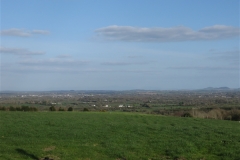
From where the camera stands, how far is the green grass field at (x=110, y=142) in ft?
62.4

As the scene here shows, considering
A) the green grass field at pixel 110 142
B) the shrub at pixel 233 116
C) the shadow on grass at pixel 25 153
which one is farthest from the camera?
the shrub at pixel 233 116

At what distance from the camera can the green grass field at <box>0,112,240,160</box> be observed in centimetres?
1903

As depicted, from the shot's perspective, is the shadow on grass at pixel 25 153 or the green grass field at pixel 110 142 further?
the green grass field at pixel 110 142

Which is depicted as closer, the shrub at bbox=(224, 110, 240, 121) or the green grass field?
the green grass field

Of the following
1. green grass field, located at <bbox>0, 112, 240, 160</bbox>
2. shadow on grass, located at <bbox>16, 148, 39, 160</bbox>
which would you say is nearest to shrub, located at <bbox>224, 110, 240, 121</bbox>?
green grass field, located at <bbox>0, 112, 240, 160</bbox>

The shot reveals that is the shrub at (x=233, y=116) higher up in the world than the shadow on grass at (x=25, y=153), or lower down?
lower down

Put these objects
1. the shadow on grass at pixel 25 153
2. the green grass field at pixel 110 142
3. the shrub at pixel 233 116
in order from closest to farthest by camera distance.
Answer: the shadow on grass at pixel 25 153
the green grass field at pixel 110 142
the shrub at pixel 233 116

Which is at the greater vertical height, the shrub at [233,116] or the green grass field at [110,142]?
the green grass field at [110,142]

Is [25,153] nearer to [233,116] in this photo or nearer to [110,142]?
[110,142]

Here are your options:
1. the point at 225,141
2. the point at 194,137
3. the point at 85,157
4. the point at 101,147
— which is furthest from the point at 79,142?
the point at 225,141

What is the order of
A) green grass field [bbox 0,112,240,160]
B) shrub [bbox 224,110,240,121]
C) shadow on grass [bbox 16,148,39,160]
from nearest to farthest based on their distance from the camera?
shadow on grass [bbox 16,148,39,160] < green grass field [bbox 0,112,240,160] < shrub [bbox 224,110,240,121]

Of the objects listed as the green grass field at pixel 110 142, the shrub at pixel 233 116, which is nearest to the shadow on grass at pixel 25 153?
the green grass field at pixel 110 142

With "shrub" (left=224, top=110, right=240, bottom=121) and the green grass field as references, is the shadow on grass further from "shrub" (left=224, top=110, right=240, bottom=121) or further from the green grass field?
"shrub" (left=224, top=110, right=240, bottom=121)

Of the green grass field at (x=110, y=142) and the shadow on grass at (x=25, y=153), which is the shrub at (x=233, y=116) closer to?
the green grass field at (x=110, y=142)
